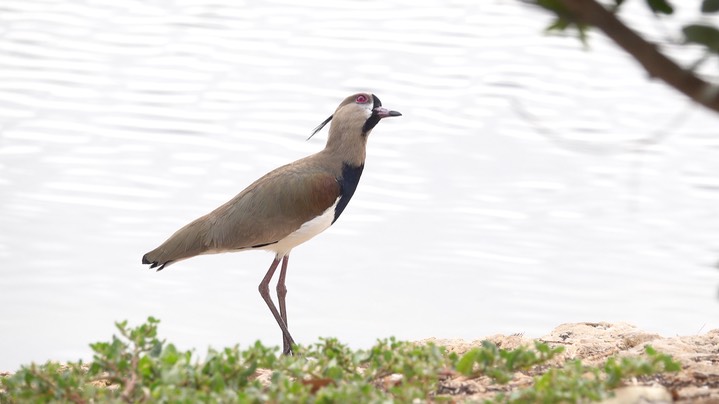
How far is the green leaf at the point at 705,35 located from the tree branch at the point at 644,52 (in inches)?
4.3

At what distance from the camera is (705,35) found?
357cm

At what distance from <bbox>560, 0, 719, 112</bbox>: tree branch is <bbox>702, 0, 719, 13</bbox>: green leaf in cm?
25

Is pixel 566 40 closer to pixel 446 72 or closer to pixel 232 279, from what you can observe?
pixel 446 72

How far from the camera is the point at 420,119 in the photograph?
1070 cm

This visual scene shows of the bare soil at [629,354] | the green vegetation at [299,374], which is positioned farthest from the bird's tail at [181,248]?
the green vegetation at [299,374]

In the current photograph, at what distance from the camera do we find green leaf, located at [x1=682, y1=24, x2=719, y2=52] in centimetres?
357

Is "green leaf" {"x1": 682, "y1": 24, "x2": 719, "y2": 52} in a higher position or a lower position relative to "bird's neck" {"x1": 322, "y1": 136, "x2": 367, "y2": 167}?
higher

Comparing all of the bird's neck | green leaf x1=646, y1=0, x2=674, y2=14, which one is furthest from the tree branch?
the bird's neck

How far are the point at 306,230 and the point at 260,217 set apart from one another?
0.90 feet

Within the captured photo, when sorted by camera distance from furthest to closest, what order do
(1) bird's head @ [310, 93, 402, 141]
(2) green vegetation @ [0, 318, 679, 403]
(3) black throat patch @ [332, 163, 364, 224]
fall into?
(1) bird's head @ [310, 93, 402, 141] → (3) black throat patch @ [332, 163, 364, 224] → (2) green vegetation @ [0, 318, 679, 403]

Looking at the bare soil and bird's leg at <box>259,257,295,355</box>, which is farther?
bird's leg at <box>259,257,295,355</box>

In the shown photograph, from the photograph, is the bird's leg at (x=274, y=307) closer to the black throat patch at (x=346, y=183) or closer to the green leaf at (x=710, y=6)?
the black throat patch at (x=346, y=183)

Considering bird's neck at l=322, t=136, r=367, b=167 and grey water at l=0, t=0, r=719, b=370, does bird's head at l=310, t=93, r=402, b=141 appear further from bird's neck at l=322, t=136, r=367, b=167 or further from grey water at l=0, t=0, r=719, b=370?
grey water at l=0, t=0, r=719, b=370

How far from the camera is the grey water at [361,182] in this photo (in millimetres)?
7551
